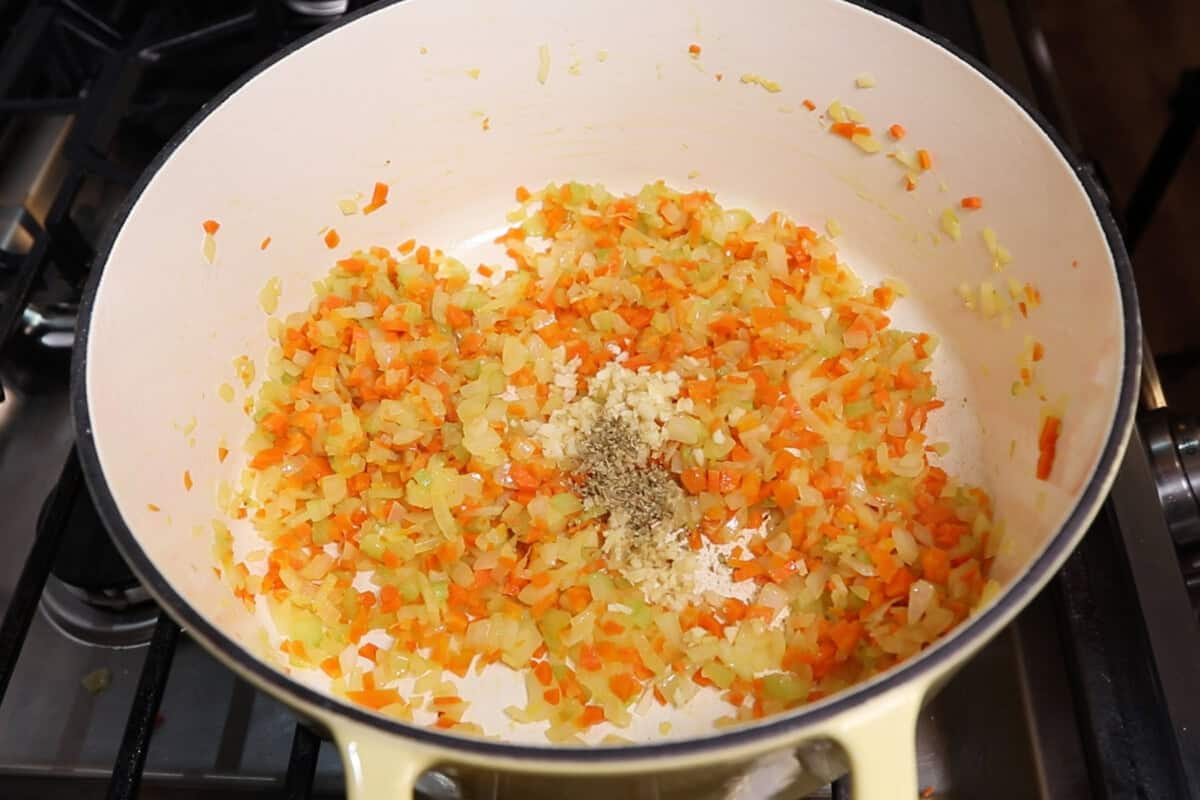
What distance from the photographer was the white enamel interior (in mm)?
950

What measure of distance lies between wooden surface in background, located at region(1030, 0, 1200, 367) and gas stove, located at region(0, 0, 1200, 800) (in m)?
0.91

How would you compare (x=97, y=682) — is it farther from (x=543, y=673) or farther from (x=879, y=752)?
(x=879, y=752)

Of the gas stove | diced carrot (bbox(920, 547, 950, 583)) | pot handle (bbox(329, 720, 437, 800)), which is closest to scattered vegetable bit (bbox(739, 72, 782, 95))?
the gas stove

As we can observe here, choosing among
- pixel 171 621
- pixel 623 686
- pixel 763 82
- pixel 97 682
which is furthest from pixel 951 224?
pixel 97 682

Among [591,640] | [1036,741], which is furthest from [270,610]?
[1036,741]

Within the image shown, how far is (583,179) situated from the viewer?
1.37 m

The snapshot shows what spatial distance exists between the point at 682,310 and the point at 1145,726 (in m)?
0.69

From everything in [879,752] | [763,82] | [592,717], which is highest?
[763,82]

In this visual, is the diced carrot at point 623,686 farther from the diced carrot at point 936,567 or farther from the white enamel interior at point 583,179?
the diced carrot at point 936,567

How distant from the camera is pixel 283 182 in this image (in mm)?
1167

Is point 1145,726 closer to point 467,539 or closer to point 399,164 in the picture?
point 467,539

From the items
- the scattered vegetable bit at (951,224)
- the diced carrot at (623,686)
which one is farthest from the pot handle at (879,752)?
the scattered vegetable bit at (951,224)

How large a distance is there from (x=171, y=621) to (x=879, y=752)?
2.13ft

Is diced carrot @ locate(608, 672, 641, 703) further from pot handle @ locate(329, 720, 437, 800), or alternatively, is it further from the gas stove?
pot handle @ locate(329, 720, 437, 800)
